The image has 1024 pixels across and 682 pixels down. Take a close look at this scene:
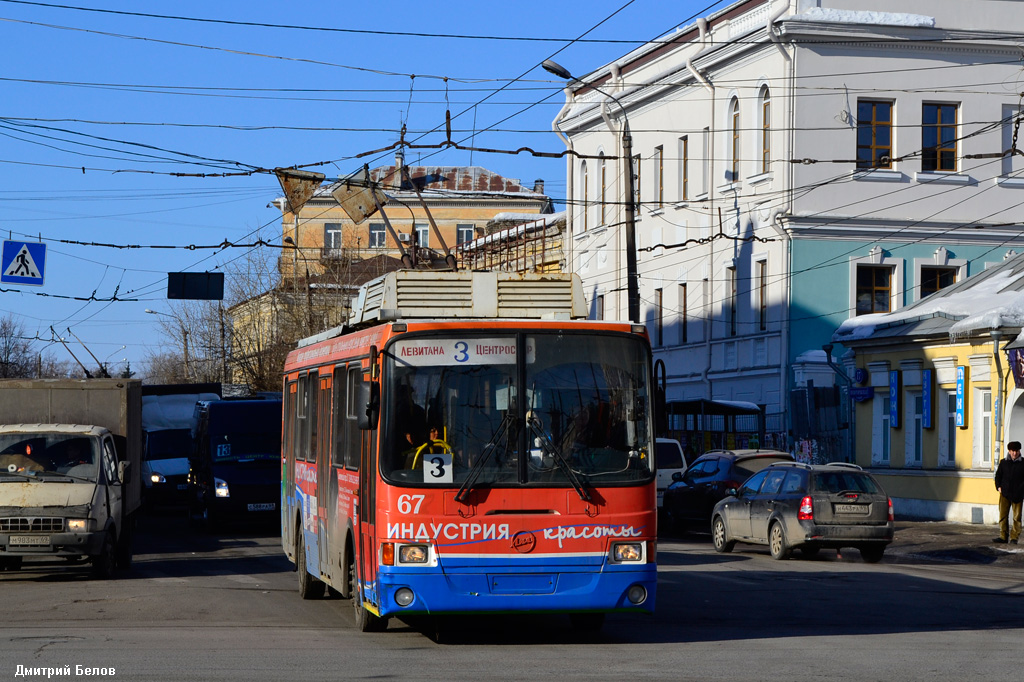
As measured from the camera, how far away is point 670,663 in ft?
34.2

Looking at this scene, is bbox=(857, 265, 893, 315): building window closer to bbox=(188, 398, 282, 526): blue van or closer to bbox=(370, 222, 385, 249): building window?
bbox=(188, 398, 282, 526): blue van

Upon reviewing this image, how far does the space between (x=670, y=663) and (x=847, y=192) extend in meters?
31.2

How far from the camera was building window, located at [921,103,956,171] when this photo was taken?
4050cm

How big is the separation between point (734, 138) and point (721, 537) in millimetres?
21875

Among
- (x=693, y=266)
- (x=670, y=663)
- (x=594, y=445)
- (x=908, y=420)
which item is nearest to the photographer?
(x=670, y=663)

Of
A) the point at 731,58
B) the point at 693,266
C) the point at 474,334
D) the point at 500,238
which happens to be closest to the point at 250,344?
the point at 500,238

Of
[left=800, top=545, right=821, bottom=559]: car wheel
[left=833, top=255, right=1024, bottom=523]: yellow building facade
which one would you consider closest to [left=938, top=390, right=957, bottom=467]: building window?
[left=833, top=255, right=1024, bottom=523]: yellow building facade

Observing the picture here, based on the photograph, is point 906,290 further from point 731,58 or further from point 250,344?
point 250,344

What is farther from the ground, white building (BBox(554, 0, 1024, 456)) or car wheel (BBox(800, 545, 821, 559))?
white building (BBox(554, 0, 1024, 456))

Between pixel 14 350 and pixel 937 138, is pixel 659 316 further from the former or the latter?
pixel 14 350

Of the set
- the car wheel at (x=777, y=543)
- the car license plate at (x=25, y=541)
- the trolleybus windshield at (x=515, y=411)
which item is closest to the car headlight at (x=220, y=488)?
the car license plate at (x=25, y=541)

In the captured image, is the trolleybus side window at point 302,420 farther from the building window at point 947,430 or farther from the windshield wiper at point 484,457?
the building window at point 947,430

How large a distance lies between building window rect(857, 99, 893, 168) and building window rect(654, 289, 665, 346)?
9.69m

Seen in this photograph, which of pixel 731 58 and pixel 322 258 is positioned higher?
pixel 731 58
